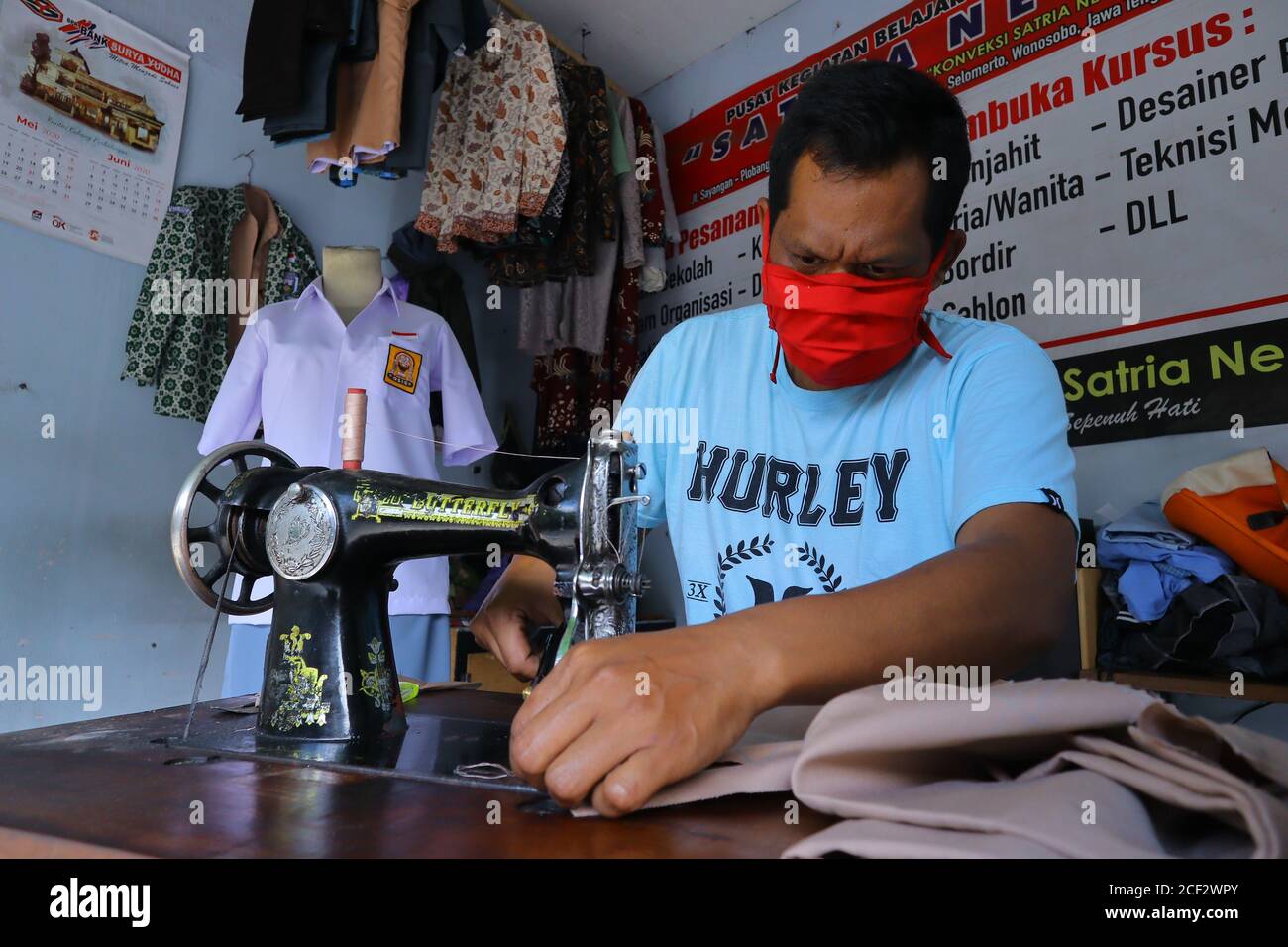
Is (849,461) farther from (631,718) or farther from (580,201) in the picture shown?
(580,201)

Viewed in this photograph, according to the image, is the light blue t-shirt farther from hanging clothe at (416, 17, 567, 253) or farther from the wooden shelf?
hanging clothe at (416, 17, 567, 253)

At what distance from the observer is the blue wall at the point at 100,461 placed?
2740 millimetres

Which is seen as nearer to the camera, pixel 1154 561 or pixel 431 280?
pixel 1154 561

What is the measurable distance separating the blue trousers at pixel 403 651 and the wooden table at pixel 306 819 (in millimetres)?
1551

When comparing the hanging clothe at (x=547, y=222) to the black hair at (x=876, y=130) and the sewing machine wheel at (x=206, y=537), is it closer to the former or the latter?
the black hair at (x=876, y=130)

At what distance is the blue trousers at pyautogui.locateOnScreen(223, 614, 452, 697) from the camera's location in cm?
246

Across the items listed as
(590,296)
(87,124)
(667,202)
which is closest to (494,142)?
(590,296)

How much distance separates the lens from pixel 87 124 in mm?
Answer: 2910

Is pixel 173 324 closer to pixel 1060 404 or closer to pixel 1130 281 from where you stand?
pixel 1060 404

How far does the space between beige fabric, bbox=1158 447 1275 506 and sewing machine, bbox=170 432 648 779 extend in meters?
1.79

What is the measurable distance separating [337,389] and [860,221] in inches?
75.7

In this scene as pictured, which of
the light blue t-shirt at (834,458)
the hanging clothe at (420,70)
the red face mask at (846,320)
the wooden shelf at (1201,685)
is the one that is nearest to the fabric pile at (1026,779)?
the light blue t-shirt at (834,458)

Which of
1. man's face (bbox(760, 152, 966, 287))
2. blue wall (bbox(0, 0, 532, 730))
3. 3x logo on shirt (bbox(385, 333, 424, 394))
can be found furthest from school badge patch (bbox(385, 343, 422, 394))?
man's face (bbox(760, 152, 966, 287))
